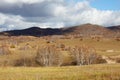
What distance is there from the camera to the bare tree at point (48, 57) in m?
134

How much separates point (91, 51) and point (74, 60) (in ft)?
31.3

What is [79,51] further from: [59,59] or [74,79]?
[74,79]

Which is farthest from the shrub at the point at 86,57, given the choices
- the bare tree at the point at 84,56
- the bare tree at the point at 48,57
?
the bare tree at the point at 48,57

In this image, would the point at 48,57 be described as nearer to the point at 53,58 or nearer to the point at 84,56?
the point at 53,58

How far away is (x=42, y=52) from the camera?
139 meters

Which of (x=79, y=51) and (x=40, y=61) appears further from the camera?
(x=79, y=51)

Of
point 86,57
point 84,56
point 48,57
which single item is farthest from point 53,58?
point 86,57

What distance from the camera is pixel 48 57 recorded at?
450 feet

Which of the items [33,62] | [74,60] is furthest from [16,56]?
[74,60]

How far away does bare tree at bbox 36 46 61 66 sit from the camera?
13438cm

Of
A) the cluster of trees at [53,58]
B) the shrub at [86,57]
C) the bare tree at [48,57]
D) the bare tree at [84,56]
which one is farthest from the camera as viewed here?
the shrub at [86,57]

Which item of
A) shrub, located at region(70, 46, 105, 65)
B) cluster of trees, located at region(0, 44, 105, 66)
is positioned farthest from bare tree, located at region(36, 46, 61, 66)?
shrub, located at region(70, 46, 105, 65)

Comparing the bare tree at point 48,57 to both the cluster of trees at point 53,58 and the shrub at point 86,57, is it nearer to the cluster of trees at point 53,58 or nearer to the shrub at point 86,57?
the cluster of trees at point 53,58

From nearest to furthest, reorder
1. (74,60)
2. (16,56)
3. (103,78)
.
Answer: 1. (103,78)
2. (74,60)
3. (16,56)
